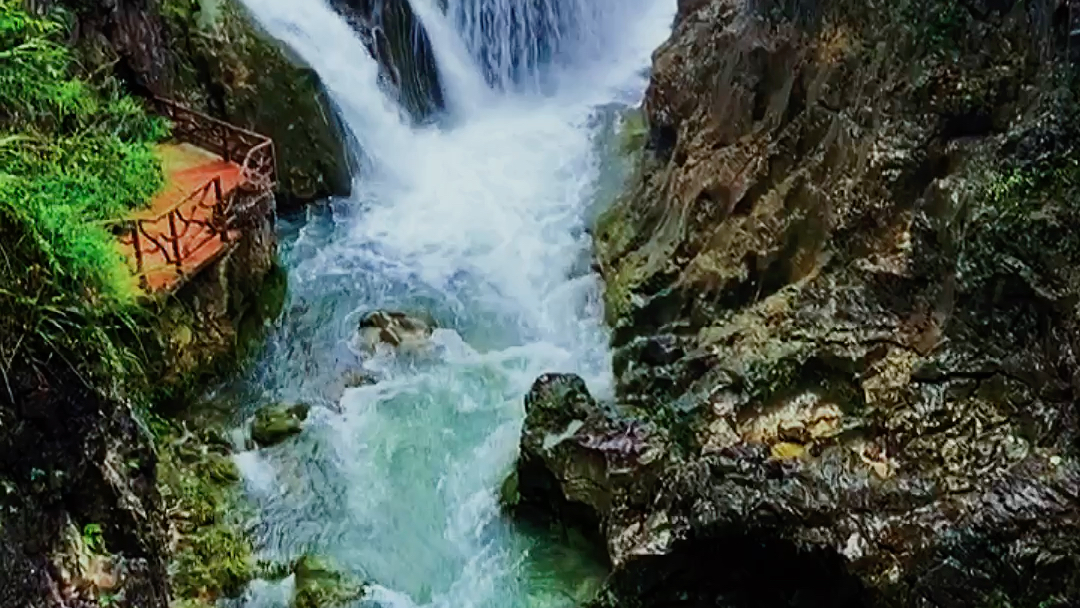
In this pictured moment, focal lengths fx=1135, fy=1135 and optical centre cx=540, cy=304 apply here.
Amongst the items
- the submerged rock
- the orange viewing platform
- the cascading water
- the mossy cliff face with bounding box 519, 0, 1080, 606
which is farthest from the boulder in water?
the mossy cliff face with bounding box 519, 0, 1080, 606

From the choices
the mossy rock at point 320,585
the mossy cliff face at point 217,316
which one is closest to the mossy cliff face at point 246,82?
the mossy cliff face at point 217,316

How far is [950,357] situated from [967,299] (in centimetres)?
50

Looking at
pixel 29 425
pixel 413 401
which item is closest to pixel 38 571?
pixel 29 425

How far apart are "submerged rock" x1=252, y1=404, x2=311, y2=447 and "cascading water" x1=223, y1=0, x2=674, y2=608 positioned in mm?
125

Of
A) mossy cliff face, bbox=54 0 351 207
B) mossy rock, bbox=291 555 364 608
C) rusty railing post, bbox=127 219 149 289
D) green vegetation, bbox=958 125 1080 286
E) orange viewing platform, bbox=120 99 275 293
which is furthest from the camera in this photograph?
mossy cliff face, bbox=54 0 351 207

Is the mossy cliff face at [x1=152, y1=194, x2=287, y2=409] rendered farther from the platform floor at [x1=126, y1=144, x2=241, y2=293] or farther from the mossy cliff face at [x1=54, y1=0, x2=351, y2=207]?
the mossy cliff face at [x1=54, y1=0, x2=351, y2=207]

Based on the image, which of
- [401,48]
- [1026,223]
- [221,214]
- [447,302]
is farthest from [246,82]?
[1026,223]

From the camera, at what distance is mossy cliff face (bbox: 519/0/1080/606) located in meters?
8.00

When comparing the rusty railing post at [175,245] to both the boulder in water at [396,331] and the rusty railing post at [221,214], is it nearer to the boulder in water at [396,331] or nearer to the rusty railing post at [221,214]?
the rusty railing post at [221,214]

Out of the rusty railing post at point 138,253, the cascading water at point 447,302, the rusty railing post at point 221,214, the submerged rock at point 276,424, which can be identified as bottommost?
the cascading water at point 447,302

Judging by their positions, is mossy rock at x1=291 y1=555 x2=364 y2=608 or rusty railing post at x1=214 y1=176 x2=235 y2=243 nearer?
mossy rock at x1=291 y1=555 x2=364 y2=608

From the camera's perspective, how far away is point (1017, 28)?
1022 cm

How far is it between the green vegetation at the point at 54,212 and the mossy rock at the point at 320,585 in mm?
2551

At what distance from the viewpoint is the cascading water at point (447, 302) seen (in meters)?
10.6
